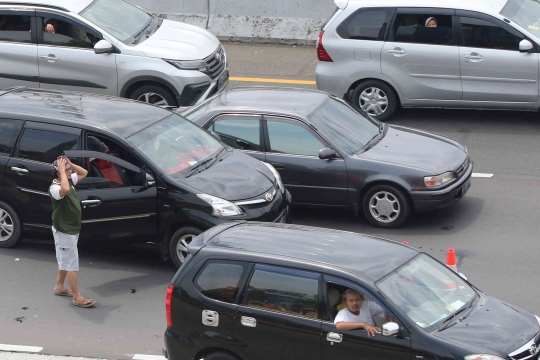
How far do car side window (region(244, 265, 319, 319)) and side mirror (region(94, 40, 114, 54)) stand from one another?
7.76 metres

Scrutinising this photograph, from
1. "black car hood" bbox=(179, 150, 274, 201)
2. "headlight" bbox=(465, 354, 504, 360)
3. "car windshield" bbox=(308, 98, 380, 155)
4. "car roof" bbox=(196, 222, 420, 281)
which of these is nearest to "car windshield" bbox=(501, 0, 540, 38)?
"car windshield" bbox=(308, 98, 380, 155)

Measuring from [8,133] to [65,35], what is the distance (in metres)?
4.19

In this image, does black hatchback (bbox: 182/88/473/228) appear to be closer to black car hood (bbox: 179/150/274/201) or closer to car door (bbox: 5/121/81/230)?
black car hood (bbox: 179/150/274/201)

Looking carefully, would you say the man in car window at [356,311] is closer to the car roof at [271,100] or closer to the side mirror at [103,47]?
the car roof at [271,100]

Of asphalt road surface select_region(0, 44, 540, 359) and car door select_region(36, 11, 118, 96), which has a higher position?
car door select_region(36, 11, 118, 96)

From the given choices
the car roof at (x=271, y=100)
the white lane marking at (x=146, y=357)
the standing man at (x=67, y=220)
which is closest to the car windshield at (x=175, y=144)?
the car roof at (x=271, y=100)

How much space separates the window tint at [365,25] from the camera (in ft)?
46.2

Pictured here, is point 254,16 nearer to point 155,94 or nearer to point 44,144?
A: point 155,94

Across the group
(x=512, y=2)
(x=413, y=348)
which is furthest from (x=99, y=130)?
(x=512, y=2)

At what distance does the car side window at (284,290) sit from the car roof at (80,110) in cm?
364

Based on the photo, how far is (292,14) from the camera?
18.7 meters

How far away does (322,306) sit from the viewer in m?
6.57

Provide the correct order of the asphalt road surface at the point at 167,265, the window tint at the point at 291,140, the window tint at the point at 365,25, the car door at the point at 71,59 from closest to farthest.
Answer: the asphalt road surface at the point at 167,265, the window tint at the point at 291,140, the car door at the point at 71,59, the window tint at the point at 365,25

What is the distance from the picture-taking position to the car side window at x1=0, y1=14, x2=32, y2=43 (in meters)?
14.0
